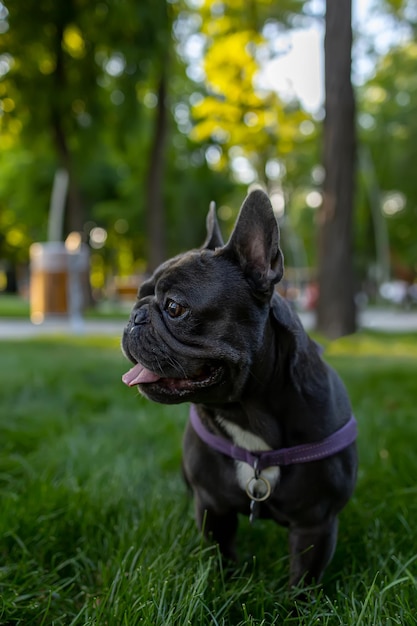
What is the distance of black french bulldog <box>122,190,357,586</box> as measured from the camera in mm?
2072

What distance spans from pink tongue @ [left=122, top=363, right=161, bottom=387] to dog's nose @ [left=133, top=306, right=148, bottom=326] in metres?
0.17

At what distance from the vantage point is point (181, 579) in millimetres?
2104

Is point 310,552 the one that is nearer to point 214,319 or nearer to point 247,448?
point 247,448

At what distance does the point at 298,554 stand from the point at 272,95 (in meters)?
Result: 13.1

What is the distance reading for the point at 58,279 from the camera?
34.9ft

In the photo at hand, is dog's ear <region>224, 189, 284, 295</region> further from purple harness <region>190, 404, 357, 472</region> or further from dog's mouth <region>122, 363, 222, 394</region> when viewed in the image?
purple harness <region>190, 404, 357, 472</region>

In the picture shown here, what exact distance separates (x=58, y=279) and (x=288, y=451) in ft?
29.4

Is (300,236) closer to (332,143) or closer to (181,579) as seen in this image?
(332,143)

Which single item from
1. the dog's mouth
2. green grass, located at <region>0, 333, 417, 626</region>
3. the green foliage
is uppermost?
the green foliage

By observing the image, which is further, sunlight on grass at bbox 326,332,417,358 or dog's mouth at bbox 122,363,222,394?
sunlight on grass at bbox 326,332,417,358

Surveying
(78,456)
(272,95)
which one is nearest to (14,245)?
(272,95)

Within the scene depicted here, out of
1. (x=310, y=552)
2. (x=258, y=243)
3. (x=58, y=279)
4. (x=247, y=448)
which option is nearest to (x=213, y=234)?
(x=258, y=243)

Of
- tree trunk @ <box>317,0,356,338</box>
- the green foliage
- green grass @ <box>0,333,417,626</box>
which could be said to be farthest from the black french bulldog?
the green foliage

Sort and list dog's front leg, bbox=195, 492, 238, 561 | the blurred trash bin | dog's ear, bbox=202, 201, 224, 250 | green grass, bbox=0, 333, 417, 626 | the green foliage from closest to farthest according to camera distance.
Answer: green grass, bbox=0, 333, 417, 626
dog's front leg, bbox=195, 492, 238, 561
dog's ear, bbox=202, 201, 224, 250
the blurred trash bin
the green foliage
